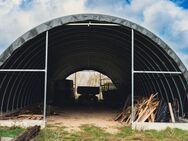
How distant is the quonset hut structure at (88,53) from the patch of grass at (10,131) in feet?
5.02

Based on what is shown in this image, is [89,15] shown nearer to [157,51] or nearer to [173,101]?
[157,51]

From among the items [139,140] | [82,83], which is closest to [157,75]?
[139,140]

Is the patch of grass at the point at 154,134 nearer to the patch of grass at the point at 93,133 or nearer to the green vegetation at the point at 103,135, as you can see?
the green vegetation at the point at 103,135

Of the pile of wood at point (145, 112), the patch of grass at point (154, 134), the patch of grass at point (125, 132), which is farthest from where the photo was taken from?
the pile of wood at point (145, 112)

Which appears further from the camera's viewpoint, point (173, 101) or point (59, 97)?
point (59, 97)

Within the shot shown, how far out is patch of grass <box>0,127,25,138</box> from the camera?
33.3 feet

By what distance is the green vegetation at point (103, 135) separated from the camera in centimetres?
1009

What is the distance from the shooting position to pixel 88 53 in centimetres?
2103

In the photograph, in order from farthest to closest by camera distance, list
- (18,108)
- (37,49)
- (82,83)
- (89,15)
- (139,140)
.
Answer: (82,83)
(18,108)
(37,49)
(89,15)
(139,140)

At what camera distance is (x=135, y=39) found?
534 inches

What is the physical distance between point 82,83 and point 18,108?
27514 millimetres

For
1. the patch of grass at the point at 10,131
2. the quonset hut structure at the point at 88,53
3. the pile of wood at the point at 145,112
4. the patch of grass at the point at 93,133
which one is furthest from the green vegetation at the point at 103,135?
the quonset hut structure at the point at 88,53

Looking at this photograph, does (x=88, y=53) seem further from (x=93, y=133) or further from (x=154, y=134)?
(x=154, y=134)

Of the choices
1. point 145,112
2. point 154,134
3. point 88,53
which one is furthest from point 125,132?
point 88,53
